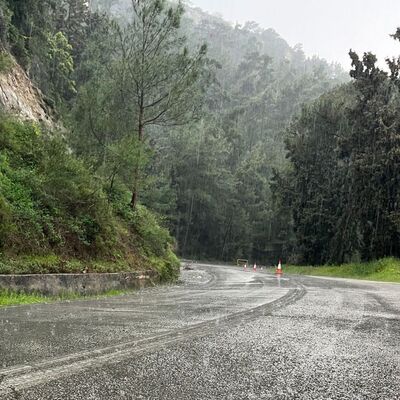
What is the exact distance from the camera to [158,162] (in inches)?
2739

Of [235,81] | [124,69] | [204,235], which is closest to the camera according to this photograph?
[124,69]

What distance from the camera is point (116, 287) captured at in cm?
1382

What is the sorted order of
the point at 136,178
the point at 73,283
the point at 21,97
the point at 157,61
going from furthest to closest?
the point at 21,97 → the point at 157,61 → the point at 136,178 → the point at 73,283

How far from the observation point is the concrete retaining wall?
1023 centimetres

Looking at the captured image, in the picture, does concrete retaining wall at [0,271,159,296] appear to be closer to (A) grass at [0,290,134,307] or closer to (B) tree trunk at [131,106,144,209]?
(A) grass at [0,290,134,307]

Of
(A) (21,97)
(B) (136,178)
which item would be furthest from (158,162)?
(B) (136,178)

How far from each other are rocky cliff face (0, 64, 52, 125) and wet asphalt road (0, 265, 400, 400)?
13.4 m

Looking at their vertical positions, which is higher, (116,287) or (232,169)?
(232,169)

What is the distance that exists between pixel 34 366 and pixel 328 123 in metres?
43.7

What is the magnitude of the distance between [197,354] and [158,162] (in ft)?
→ 215

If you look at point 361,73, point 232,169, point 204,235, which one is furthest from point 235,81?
point 361,73

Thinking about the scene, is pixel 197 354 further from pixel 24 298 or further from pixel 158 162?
pixel 158 162

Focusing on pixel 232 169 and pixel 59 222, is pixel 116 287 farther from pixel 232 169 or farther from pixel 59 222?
pixel 232 169

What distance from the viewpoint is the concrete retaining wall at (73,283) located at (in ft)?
33.6
